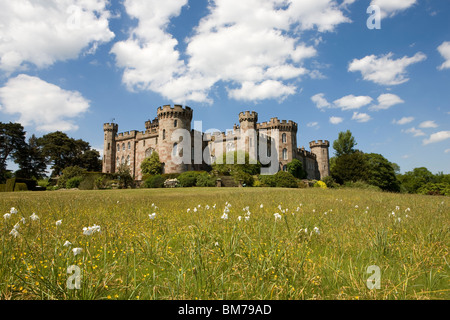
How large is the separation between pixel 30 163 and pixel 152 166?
3411cm

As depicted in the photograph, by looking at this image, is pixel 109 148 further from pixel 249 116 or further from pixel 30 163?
pixel 249 116

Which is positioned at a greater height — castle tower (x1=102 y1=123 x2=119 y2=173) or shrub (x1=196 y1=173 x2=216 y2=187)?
castle tower (x1=102 y1=123 x2=119 y2=173)

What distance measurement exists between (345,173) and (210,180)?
3311 centimetres

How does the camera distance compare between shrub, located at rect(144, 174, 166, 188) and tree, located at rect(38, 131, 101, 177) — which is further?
tree, located at rect(38, 131, 101, 177)

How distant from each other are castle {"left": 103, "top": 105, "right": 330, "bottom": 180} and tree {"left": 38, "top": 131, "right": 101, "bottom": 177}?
258 inches

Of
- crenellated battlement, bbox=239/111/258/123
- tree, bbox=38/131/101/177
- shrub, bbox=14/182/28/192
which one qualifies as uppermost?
crenellated battlement, bbox=239/111/258/123

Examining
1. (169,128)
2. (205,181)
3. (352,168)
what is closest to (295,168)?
(352,168)

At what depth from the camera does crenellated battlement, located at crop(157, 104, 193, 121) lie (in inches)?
1841

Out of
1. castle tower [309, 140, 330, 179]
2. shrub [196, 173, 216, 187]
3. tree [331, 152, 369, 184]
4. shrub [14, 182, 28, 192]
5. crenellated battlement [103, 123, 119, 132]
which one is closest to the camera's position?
shrub [14, 182, 28, 192]

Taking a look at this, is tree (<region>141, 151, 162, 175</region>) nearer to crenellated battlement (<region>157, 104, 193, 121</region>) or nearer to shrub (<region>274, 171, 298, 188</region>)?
crenellated battlement (<region>157, 104, 193, 121</region>)

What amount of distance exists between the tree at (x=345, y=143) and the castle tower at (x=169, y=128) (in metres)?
44.4

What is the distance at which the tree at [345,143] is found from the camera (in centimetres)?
6688

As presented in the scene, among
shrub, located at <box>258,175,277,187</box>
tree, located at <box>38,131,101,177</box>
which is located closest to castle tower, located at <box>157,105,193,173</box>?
shrub, located at <box>258,175,277,187</box>
